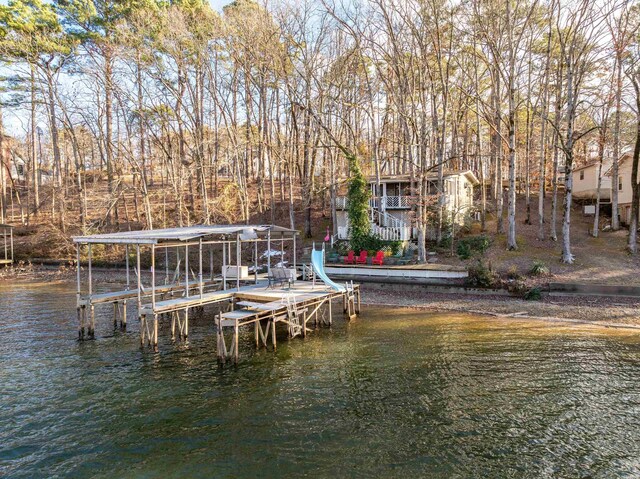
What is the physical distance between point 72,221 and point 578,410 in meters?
41.5

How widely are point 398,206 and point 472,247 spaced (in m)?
6.13

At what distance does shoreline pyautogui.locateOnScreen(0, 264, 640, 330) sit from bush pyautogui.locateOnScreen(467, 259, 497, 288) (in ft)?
1.94

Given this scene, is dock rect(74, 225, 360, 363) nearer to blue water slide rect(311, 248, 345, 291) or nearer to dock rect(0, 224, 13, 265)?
blue water slide rect(311, 248, 345, 291)

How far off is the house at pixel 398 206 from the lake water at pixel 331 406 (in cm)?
1248

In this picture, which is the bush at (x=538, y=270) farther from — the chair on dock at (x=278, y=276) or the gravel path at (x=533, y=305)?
the chair on dock at (x=278, y=276)

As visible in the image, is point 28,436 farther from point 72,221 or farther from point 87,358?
point 72,221

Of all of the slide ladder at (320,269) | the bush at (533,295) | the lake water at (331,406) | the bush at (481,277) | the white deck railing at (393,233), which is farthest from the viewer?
the white deck railing at (393,233)

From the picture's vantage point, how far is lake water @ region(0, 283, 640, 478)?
6820 millimetres

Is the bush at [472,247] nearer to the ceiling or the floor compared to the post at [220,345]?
nearer to the ceiling

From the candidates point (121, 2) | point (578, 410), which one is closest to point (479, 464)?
point (578, 410)

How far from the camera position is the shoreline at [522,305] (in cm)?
1546

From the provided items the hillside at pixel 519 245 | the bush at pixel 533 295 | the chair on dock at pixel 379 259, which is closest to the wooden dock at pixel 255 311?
the chair on dock at pixel 379 259

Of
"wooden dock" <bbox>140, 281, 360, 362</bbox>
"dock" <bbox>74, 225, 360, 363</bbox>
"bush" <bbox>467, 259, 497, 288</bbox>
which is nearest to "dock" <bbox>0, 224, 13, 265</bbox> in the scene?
"dock" <bbox>74, 225, 360, 363</bbox>

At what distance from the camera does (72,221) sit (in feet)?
124
